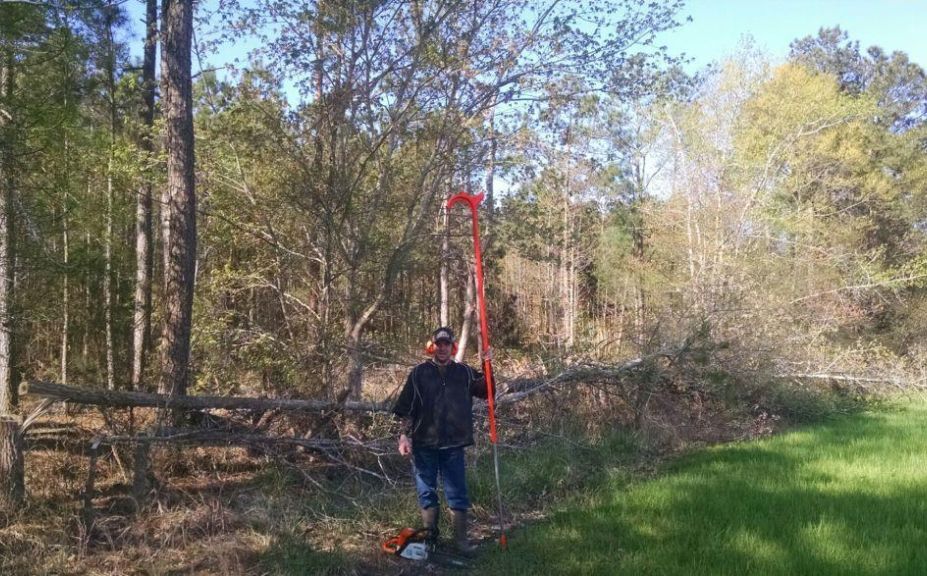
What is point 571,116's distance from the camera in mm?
10844

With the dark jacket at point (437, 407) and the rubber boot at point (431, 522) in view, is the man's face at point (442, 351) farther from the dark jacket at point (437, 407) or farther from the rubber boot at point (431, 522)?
the rubber boot at point (431, 522)

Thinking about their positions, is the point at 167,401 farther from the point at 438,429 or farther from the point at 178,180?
the point at 438,429

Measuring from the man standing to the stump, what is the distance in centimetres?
345

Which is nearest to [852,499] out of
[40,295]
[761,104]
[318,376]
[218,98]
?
[318,376]

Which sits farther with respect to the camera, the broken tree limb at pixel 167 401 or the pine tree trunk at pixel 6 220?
the pine tree trunk at pixel 6 220

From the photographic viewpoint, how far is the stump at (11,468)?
6.17 meters

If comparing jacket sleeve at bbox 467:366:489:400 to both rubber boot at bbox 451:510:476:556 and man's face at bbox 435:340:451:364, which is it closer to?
man's face at bbox 435:340:451:364

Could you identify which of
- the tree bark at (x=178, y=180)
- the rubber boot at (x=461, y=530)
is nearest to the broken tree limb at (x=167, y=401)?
the tree bark at (x=178, y=180)

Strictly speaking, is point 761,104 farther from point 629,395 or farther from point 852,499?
point 852,499

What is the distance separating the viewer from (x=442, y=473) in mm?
6117

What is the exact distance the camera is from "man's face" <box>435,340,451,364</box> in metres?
6.07

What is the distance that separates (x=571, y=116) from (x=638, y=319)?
15.1 ft

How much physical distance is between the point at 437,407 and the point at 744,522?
2.93 metres

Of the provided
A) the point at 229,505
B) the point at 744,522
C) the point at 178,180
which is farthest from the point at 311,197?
the point at 744,522
